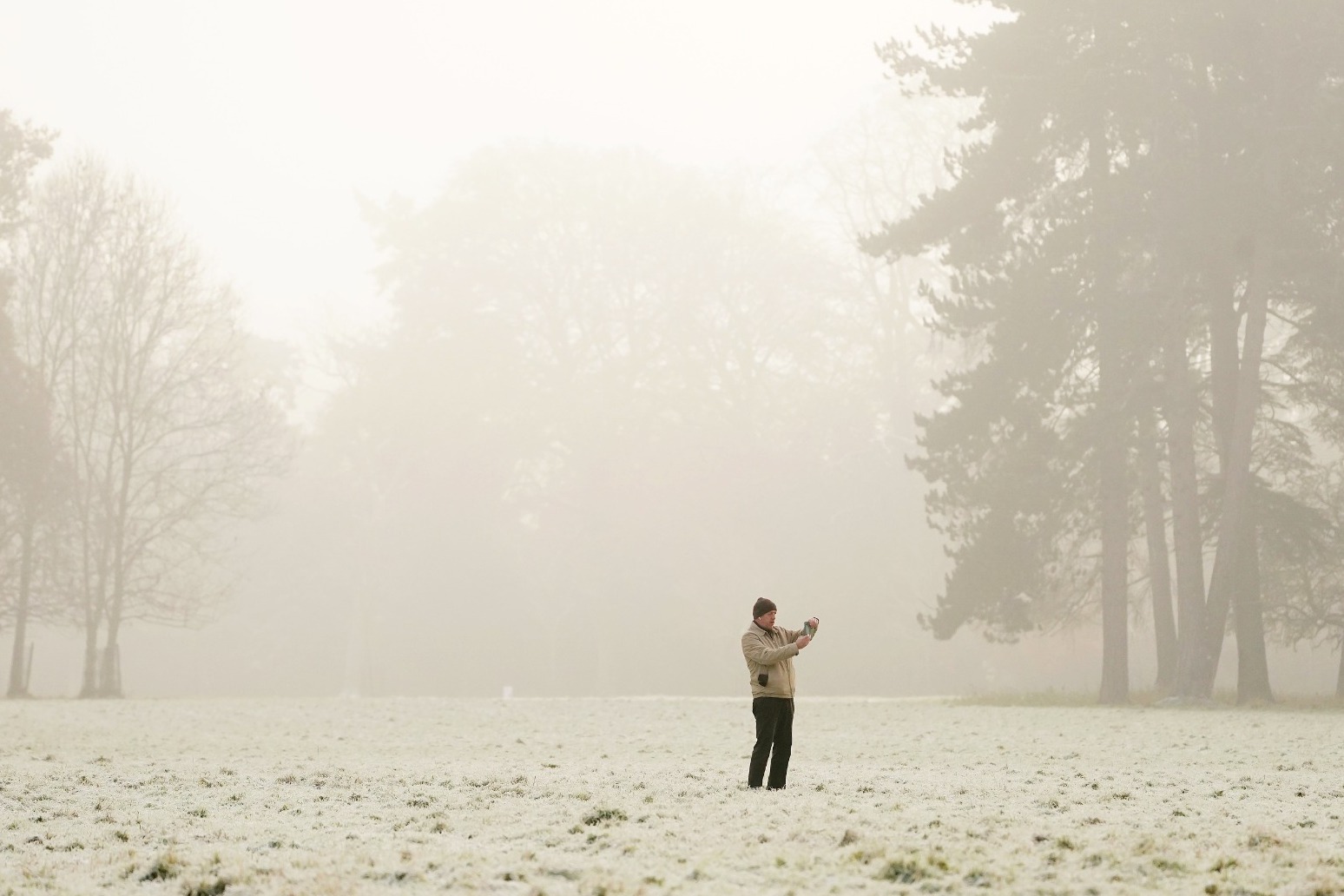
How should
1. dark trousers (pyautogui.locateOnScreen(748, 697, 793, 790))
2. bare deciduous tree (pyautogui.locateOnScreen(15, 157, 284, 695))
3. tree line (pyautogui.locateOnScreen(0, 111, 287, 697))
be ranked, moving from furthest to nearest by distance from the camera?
bare deciduous tree (pyautogui.locateOnScreen(15, 157, 284, 695)), tree line (pyautogui.locateOnScreen(0, 111, 287, 697)), dark trousers (pyautogui.locateOnScreen(748, 697, 793, 790))

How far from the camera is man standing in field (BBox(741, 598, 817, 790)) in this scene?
39.9 feet

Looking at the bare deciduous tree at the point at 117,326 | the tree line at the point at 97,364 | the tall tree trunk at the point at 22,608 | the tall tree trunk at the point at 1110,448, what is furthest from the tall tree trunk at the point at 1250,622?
the tall tree trunk at the point at 22,608

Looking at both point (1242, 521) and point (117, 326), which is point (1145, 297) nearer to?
point (1242, 521)

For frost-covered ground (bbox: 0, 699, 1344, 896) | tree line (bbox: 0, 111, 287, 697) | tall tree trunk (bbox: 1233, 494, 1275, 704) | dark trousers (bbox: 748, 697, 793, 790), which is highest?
tree line (bbox: 0, 111, 287, 697)

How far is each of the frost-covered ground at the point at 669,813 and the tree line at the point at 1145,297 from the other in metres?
8.46

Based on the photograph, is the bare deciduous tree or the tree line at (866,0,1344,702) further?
the bare deciduous tree

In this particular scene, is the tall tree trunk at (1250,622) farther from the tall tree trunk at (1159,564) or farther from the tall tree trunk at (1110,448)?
the tall tree trunk at (1110,448)

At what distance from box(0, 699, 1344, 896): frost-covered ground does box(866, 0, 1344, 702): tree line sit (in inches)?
333

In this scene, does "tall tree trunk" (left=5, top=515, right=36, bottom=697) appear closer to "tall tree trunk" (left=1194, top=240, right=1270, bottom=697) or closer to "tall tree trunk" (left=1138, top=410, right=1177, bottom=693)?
"tall tree trunk" (left=1138, top=410, right=1177, bottom=693)

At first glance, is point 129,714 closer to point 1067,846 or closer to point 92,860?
point 92,860

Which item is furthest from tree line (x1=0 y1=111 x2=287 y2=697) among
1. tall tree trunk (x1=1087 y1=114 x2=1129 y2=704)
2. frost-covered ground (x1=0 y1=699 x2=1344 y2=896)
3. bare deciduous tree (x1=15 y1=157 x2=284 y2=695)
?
tall tree trunk (x1=1087 y1=114 x2=1129 y2=704)

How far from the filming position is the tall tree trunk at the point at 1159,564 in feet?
101

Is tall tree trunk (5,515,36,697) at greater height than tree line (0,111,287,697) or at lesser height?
lesser

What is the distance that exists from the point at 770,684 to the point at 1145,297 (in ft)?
63.4
